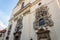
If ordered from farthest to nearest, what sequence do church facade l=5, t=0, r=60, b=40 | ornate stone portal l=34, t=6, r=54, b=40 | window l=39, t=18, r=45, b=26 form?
window l=39, t=18, r=45, b=26
ornate stone portal l=34, t=6, r=54, b=40
church facade l=5, t=0, r=60, b=40

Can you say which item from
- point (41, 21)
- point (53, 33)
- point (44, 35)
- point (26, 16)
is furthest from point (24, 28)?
point (53, 33)

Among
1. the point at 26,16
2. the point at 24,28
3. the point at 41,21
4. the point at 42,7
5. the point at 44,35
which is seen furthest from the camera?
the point at 26,16

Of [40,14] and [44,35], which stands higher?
[40,14]

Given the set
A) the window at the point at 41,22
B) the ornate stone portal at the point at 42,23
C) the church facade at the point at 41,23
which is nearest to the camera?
the church facade at the point at 41,23

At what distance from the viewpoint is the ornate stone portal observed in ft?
32.2

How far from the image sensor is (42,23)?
1088cm

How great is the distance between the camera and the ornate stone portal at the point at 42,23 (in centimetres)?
981

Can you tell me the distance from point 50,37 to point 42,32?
1.08m

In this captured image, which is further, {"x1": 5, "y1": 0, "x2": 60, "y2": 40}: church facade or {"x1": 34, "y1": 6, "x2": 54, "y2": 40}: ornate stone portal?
{"x1": 34, "y1": 6, "x2": 54, "y2": 40}: ornate stone portal

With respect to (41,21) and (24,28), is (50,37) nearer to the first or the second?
(41,21)

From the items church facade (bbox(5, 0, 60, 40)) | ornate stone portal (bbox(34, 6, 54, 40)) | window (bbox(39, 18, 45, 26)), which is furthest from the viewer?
window (bbox(39, 18, 45, 26))

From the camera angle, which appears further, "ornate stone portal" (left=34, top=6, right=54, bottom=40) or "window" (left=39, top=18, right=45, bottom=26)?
"window" (left=39, top=18, right=45, bottom=26)

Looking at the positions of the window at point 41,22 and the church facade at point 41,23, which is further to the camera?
the window at point 41,22

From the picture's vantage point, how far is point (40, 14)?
11672mm
